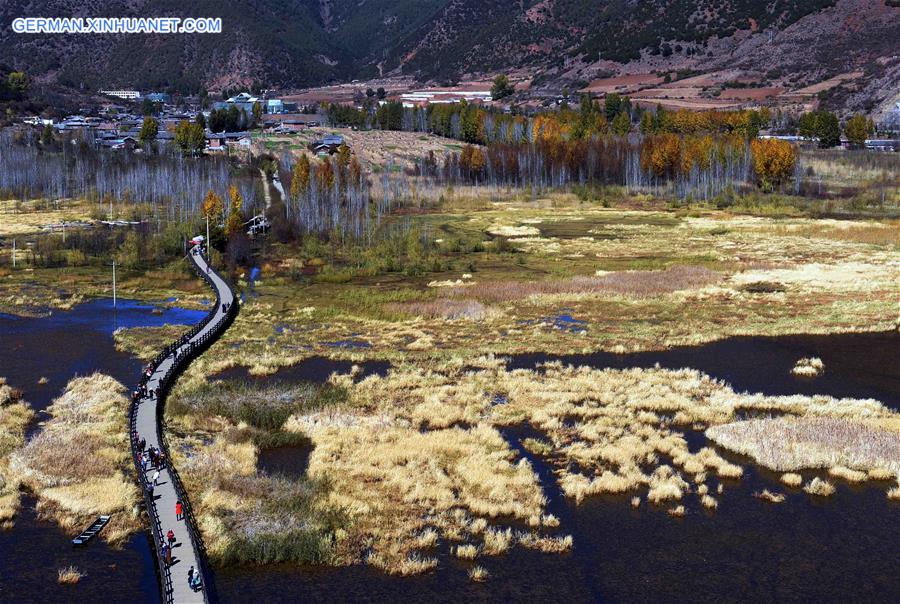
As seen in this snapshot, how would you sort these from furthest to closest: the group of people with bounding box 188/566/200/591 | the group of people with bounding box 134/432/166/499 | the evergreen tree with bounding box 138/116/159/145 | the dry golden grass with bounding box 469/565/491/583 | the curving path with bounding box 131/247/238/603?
the evergreen tree with bounding box 138/116/159/145, the group of people with bounding box 134/432/166/499, the dry golden grass with bounding box 469/565/491/583, the curving path with bounding box 131/247/238/603, the group of people with bounding box 188/566/200/591

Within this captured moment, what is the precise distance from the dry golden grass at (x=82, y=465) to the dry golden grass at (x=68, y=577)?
2236mm

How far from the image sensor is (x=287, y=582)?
2995cm

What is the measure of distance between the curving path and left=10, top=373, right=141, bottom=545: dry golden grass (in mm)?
847

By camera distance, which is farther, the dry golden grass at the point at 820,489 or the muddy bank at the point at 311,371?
the muddy bank at the point at 311,371

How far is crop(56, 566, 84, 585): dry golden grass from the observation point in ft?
97.1

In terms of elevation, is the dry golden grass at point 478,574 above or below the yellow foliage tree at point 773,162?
below

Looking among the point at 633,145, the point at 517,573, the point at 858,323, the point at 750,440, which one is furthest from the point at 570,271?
the point at 633,145

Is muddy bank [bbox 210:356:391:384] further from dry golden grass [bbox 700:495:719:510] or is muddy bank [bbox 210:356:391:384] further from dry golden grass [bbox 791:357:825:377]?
dry golden grass [bbox 791:357:825:377]

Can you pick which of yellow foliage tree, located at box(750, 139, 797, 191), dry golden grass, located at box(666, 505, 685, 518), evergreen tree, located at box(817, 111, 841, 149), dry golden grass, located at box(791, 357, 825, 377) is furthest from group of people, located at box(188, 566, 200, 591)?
evergreen tree, located at box(817, 111, 841, 149)

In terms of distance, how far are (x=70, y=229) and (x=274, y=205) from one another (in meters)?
26.8

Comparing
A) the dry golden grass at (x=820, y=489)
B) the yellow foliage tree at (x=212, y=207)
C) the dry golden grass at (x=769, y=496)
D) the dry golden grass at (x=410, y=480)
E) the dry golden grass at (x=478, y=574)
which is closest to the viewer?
the dry golden grass at (x=478, y=574)

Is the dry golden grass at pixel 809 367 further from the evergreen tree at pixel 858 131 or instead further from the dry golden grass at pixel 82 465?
the evergreen tree at pixel 858 131

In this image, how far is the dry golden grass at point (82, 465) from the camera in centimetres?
3403

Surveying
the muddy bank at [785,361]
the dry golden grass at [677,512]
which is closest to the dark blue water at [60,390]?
the dry golden grass at [677,512]
